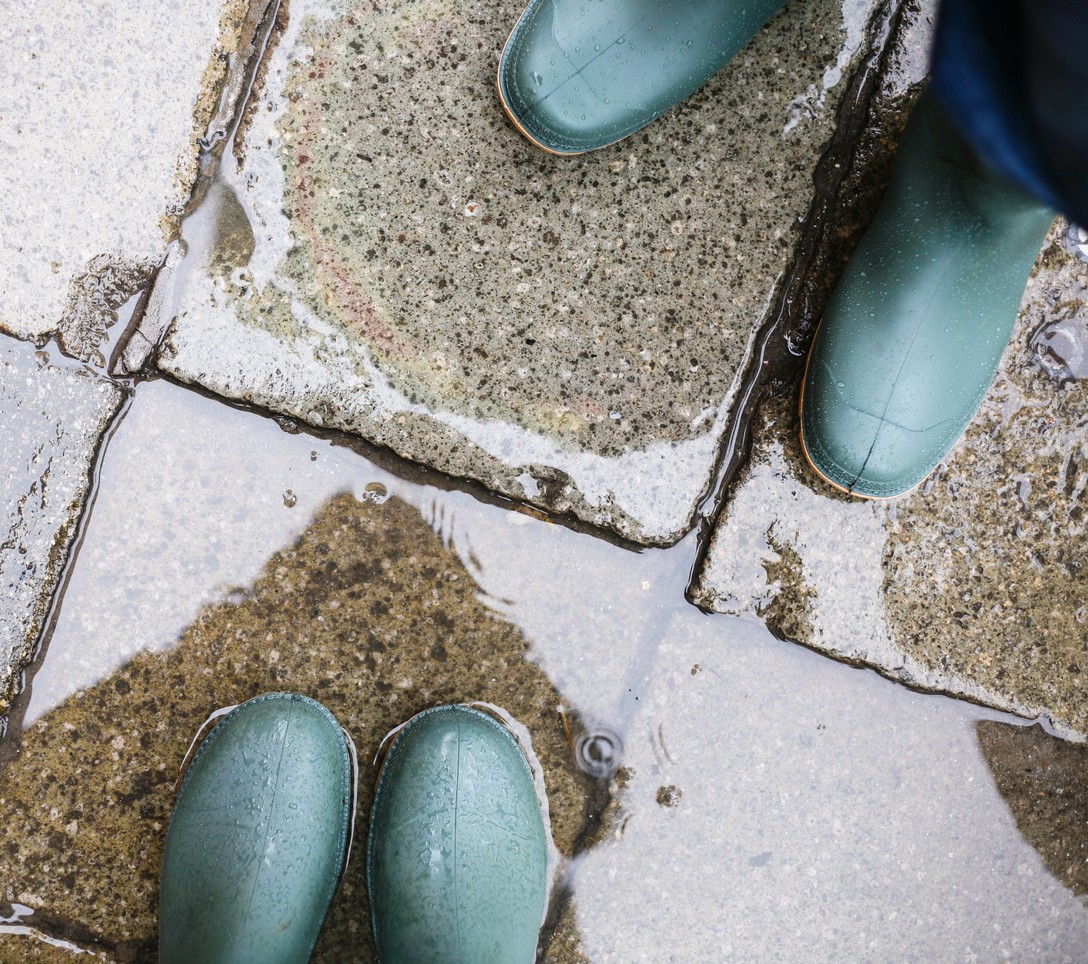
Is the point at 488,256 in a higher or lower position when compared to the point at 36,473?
higher

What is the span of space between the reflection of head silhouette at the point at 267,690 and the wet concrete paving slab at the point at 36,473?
155 mm

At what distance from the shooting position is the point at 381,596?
4.23ft

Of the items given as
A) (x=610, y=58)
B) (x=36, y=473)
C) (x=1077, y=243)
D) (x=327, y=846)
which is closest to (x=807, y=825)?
(x=327, y=846)

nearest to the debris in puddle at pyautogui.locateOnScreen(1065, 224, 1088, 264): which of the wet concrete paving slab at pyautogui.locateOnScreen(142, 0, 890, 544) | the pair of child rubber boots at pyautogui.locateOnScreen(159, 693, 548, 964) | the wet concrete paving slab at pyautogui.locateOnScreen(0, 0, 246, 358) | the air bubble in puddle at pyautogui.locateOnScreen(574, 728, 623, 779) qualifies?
the wet concrete paving slab at pyautogui.locateOnScreen(142, 0, 890, 544)

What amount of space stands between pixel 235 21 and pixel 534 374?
2.33ft

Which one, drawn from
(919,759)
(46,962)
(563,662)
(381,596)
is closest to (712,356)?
(563,662)

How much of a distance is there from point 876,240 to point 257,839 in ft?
4.11

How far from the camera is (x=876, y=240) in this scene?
116 cm

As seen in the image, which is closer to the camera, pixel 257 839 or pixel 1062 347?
pixel 257 839

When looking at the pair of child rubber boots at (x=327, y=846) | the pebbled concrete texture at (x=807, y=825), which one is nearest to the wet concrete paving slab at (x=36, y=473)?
the pair of child rubber boots at (x=327, y=846)

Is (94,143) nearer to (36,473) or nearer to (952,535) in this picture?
(36,473)

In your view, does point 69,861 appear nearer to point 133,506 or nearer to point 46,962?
point 46,962

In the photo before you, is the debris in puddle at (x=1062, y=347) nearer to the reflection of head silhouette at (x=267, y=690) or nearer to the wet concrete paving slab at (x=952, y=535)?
the wet concrete paving slab at (x=952, y=535)

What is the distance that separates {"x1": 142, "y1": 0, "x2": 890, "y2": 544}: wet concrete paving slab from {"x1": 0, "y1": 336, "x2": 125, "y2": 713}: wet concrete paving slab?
143mm
